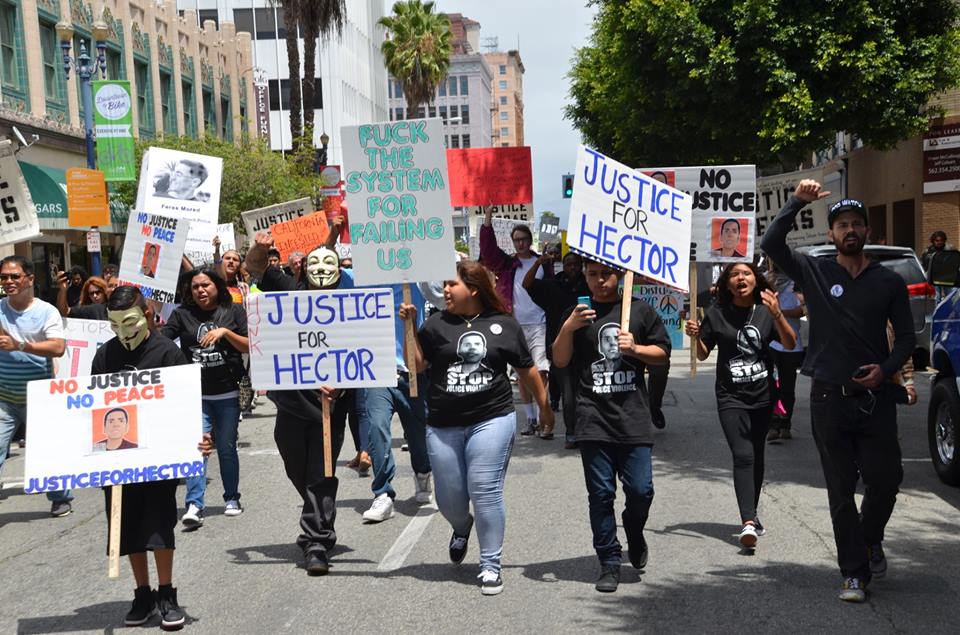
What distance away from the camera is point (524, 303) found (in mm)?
11922

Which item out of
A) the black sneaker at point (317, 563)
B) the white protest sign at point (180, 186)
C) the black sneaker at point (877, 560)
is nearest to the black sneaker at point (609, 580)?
the black sneaker at point (877, 560)

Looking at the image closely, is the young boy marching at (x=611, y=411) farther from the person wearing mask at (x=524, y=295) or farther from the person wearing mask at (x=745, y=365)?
the person wearing mask at (x=524, y=295)

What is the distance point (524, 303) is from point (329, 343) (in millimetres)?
5032

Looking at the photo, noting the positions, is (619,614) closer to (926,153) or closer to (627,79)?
(627,79)

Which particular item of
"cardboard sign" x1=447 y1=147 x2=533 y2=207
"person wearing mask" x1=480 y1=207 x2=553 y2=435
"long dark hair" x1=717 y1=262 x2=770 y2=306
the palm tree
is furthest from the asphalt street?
the palm tree

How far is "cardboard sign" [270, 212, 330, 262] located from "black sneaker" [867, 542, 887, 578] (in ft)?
33.6

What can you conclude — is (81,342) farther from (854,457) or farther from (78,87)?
(78,87)

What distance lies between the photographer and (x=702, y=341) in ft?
23.9

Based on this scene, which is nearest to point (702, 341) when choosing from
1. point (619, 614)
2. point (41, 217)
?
point (619, 614)

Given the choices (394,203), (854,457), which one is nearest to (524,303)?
(394,203)

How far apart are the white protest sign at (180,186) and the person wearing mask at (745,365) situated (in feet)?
23.3

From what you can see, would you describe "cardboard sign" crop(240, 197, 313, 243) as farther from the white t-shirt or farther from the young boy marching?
the young boy marching

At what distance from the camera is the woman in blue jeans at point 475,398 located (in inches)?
246

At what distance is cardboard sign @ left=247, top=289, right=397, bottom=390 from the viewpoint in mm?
7074
